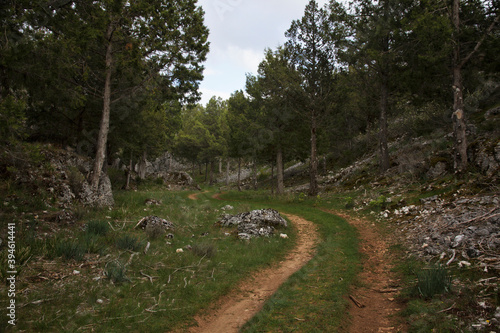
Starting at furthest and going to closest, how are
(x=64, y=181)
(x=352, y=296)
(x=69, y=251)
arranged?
(x=64, y=181) → (x=69, y=251) → (x=352, y=296)

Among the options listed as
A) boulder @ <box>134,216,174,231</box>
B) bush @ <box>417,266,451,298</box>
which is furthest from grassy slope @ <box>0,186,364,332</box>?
bush @ <box>417,266,451,298</box>

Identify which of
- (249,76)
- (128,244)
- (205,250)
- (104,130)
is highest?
(249,76)

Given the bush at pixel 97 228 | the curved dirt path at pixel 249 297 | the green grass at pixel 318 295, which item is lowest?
the curved dirt path at pixel 249 297

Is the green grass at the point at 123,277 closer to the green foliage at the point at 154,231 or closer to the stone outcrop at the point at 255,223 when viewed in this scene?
the green foliage at the point at 154,231

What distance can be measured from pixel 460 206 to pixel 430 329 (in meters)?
6.80

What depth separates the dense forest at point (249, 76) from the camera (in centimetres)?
1000

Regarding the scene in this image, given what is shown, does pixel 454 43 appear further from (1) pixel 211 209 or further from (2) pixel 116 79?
(2) pixel 116 79

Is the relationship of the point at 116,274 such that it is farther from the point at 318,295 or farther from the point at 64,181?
the point at 64,181

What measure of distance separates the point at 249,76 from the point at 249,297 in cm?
2571

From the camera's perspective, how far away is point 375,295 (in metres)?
5.80

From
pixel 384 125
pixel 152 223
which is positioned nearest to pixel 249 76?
pixel 384 125

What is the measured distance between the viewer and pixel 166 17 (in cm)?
1457

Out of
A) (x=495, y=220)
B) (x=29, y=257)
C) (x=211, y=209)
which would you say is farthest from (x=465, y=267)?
(x=211, y=209)

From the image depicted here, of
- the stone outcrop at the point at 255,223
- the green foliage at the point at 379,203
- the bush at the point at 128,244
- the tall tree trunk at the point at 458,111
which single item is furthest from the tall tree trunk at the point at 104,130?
the tall tree trunk at the point at 458,111
